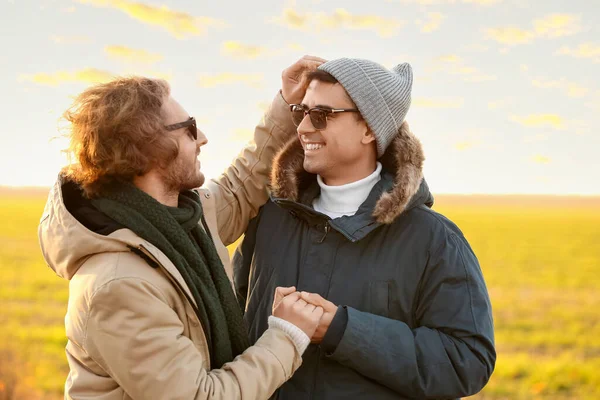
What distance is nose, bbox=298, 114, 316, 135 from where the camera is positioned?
344 cm

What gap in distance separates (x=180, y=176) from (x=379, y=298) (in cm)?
116

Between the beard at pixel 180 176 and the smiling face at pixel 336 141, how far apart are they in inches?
28.2

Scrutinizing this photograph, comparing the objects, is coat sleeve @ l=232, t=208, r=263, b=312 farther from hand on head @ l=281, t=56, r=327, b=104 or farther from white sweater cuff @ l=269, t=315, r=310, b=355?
white sweater cuff @ l=269, t=315, r=310, b=355

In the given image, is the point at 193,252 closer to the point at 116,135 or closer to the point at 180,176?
the point at 180,176

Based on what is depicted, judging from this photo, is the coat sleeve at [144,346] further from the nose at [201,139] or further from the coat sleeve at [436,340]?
the nose at [201,139]

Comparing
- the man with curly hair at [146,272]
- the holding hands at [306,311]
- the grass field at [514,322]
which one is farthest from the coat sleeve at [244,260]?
the grass field at [514,322]

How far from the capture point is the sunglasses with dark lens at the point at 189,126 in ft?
9.28

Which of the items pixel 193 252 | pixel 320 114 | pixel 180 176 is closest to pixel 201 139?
pixel 180 176

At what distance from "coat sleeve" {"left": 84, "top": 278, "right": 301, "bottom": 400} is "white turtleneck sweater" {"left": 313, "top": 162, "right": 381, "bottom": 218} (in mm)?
1192

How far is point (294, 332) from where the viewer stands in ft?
9.04

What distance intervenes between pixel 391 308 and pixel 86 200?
1568 millimetres

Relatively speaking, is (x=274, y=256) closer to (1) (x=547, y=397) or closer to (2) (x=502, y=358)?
(1) (x=547, y=397)

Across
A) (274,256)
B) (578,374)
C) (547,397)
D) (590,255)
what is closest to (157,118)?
(274,256)

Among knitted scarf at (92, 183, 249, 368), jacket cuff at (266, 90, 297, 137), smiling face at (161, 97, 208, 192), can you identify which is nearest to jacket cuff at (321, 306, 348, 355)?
knitted scarf at (92, 183, 249, 368)
